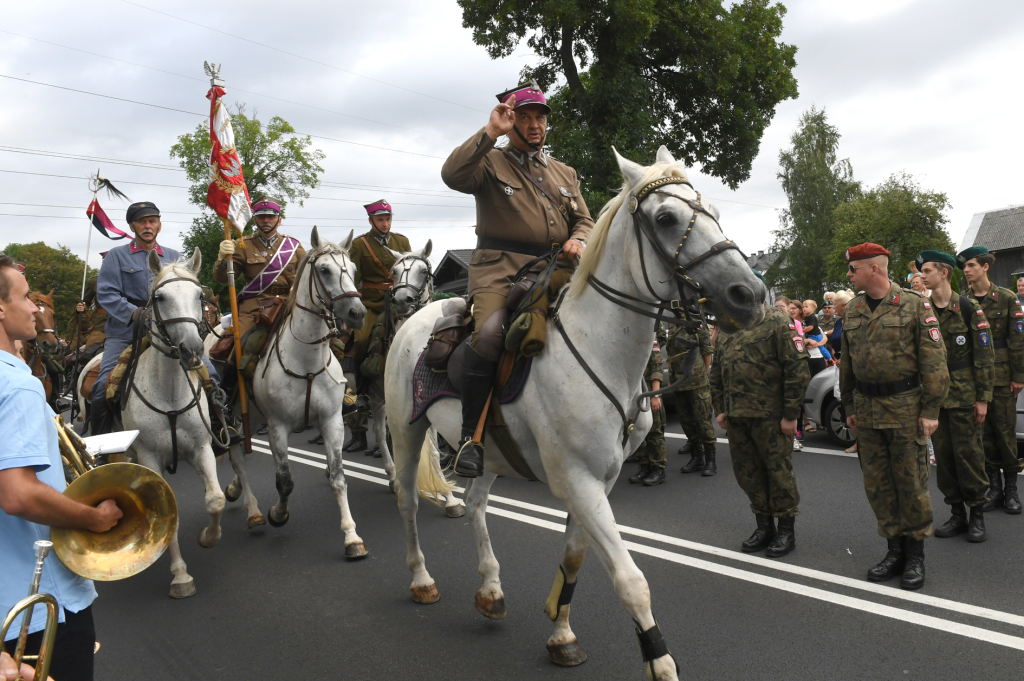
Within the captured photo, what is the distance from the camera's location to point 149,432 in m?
5.62

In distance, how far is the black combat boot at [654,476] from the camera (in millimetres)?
8125

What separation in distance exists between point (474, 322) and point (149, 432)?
10.1 ft

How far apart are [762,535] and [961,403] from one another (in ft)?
6.51

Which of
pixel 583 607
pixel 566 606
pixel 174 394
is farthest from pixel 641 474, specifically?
pixel 174 394

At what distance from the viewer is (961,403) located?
233 inches

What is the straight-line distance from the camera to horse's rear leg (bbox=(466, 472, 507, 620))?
14.8 feet

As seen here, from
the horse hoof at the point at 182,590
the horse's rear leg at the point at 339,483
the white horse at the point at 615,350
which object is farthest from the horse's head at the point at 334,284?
the white horse at the point at 615,350

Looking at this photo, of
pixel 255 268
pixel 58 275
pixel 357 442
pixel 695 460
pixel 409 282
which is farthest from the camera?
pixel 58 275

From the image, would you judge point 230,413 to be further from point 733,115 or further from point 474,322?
point 733,115

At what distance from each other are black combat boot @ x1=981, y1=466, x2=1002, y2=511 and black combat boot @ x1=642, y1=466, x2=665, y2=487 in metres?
3.07

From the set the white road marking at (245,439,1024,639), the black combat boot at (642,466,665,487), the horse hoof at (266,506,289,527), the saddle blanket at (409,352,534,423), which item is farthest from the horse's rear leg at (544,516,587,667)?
the black combat boot at (642,466,665,487)

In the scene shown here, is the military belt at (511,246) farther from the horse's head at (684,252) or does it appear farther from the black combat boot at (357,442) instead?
the black combat boot at (357,442)

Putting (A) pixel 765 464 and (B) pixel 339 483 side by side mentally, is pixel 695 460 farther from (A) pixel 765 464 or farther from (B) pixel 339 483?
(B) pixel 339 483

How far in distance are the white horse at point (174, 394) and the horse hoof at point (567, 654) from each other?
302 cm
